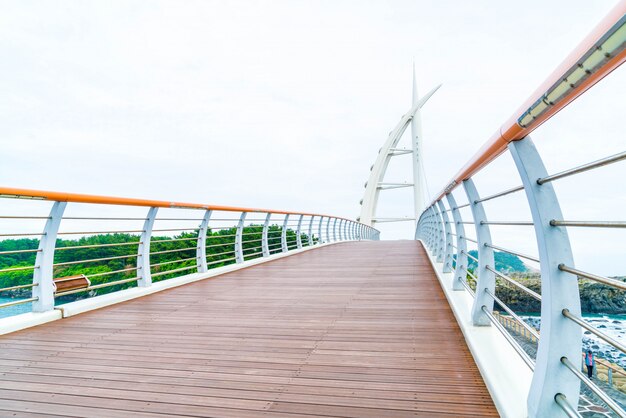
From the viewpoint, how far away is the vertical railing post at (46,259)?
135 inches

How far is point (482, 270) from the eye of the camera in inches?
100

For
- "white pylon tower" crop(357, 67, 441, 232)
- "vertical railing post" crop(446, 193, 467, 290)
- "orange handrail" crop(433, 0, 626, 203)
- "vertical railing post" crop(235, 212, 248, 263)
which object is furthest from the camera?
"white pylon tower" crop(357, 67, 441, 232)

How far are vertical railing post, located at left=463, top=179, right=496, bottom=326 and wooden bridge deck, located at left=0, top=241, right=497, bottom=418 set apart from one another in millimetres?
259

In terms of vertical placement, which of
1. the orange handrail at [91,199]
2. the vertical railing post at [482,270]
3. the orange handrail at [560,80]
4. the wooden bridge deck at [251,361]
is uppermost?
the orange handrail at [560,80]

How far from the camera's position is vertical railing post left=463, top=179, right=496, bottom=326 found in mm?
2545

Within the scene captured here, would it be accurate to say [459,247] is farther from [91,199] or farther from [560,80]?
[91,199]

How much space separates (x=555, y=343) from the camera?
1.30 metres

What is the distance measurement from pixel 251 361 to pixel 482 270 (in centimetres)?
157

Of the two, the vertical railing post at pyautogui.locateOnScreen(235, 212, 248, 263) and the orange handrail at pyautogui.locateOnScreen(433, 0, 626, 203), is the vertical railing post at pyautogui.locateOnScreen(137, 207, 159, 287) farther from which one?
the orange handrail at pyautogui.locateOnScreen(433, 0, 626, 203)

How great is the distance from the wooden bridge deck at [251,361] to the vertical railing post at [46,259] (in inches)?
10.6

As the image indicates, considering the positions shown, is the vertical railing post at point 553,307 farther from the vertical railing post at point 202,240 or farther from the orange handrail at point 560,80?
the vertical railing post at point 202,240

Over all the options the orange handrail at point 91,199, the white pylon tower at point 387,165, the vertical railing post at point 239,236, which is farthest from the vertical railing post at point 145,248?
the white pylon tower at point 387,165

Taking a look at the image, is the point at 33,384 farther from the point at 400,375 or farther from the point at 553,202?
the point at 553,202

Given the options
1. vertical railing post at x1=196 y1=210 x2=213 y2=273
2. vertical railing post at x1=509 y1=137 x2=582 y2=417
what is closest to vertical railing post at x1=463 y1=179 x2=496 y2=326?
vertical railing post at x1=509 y1=137 x2=582 y2=417
